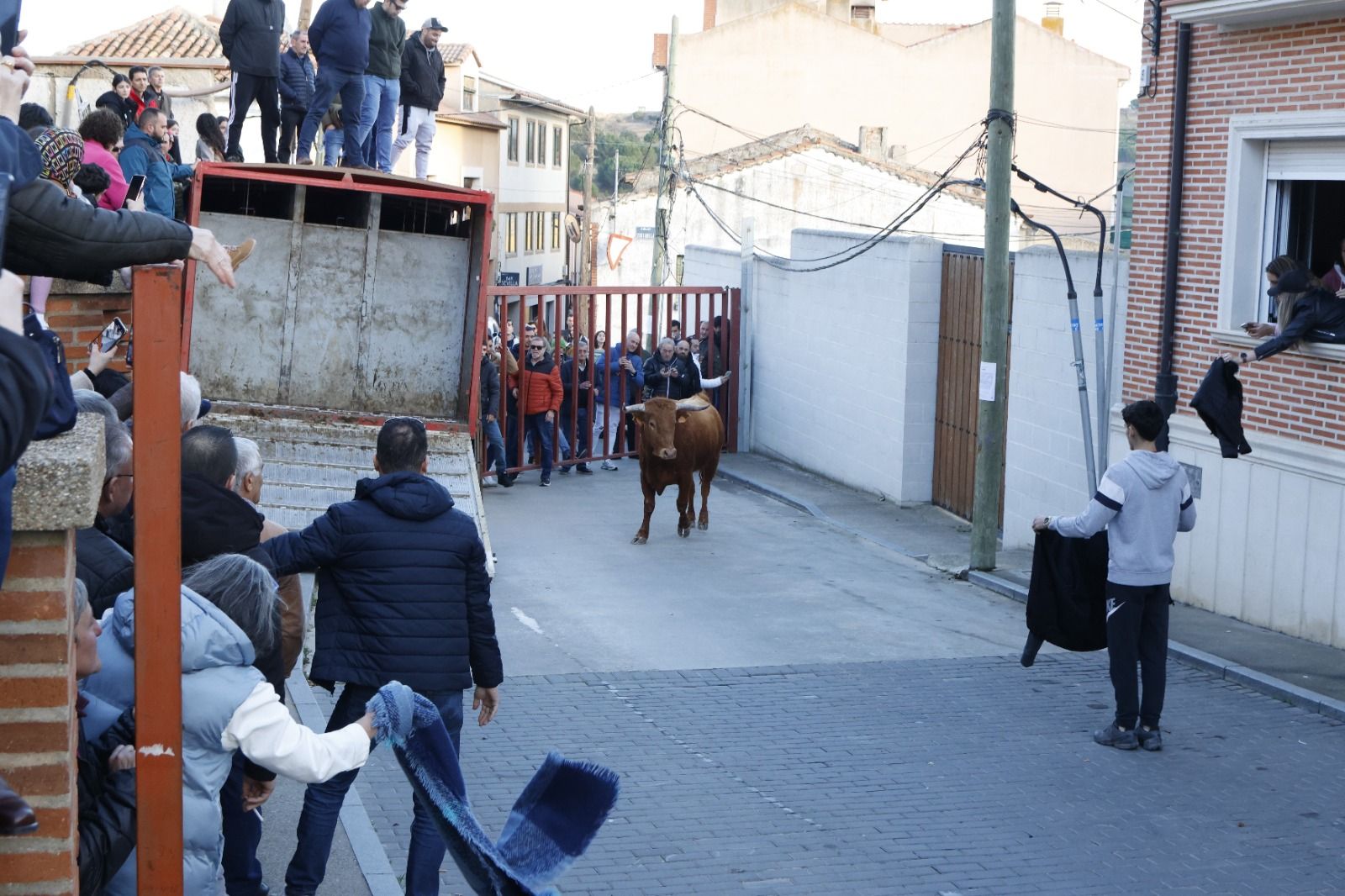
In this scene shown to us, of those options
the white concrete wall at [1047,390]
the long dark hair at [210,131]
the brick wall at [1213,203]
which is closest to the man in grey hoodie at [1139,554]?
the brick wall at [1213,203]

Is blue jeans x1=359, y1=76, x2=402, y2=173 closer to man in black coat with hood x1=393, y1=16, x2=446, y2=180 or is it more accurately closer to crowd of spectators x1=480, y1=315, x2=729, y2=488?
man in black coat with hood x1=393, y1=16, x2=446, y2=180

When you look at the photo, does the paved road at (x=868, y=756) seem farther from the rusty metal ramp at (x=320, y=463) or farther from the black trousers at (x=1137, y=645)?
the rusty metal ramp at (x=320, y=463)

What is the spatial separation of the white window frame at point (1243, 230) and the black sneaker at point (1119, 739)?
462 cm

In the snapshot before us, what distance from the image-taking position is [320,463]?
13.3 meters

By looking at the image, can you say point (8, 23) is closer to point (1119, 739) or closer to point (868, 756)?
point (868, 756)

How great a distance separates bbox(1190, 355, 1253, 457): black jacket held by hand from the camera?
11.1 metres

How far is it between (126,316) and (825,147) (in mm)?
27762

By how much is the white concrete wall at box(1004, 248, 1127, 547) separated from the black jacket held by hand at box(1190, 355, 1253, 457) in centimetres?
247

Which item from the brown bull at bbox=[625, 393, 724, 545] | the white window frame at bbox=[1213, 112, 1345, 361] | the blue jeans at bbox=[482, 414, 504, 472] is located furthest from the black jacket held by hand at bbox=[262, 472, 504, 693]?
the blue jeans at bbox=[482, 414, 504, 472]

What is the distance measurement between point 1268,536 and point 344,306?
880 cm

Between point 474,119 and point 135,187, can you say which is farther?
point 474,119

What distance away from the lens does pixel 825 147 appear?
117 feet

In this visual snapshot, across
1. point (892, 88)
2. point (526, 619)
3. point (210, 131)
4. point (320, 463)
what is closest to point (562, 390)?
point (210, 131)

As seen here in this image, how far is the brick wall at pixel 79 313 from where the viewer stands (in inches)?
347
